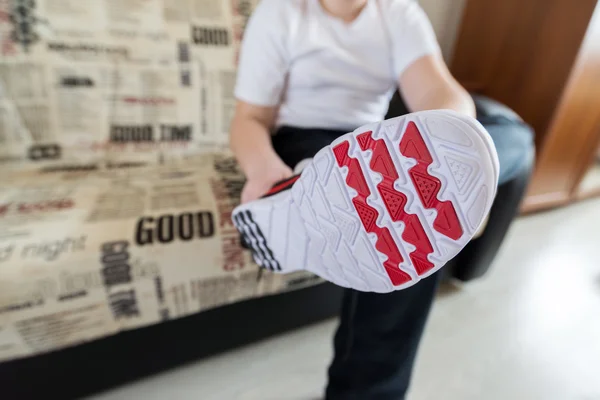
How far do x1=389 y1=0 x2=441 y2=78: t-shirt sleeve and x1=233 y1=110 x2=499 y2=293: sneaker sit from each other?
11.3 inches

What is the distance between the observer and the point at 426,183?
1.06 feet

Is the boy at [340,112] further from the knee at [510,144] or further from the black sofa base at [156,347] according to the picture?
the black sofa base at [156,347]

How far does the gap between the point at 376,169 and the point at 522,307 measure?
0.81 meters

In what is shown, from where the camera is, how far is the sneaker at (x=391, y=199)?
0.31 metres

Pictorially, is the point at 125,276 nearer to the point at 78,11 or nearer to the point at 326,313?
the point at 326,313

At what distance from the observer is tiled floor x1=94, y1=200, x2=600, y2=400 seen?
707 mm

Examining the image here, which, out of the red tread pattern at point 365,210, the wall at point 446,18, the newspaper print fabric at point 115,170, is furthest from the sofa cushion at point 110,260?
the wall at point 446,18

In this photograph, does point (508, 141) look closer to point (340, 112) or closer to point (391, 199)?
point (340, 112)

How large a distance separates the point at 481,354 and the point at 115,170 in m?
0.84

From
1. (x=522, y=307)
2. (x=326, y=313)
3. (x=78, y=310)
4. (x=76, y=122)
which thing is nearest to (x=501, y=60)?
(x=522, y=307)

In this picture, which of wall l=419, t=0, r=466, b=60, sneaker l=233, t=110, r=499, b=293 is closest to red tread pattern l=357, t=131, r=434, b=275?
sneaker l=233, t=110, r=499, b=293

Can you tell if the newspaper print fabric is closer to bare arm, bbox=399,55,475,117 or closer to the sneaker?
the sneaker

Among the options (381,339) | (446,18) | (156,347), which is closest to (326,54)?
(381,339)

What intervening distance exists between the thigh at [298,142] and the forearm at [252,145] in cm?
3
